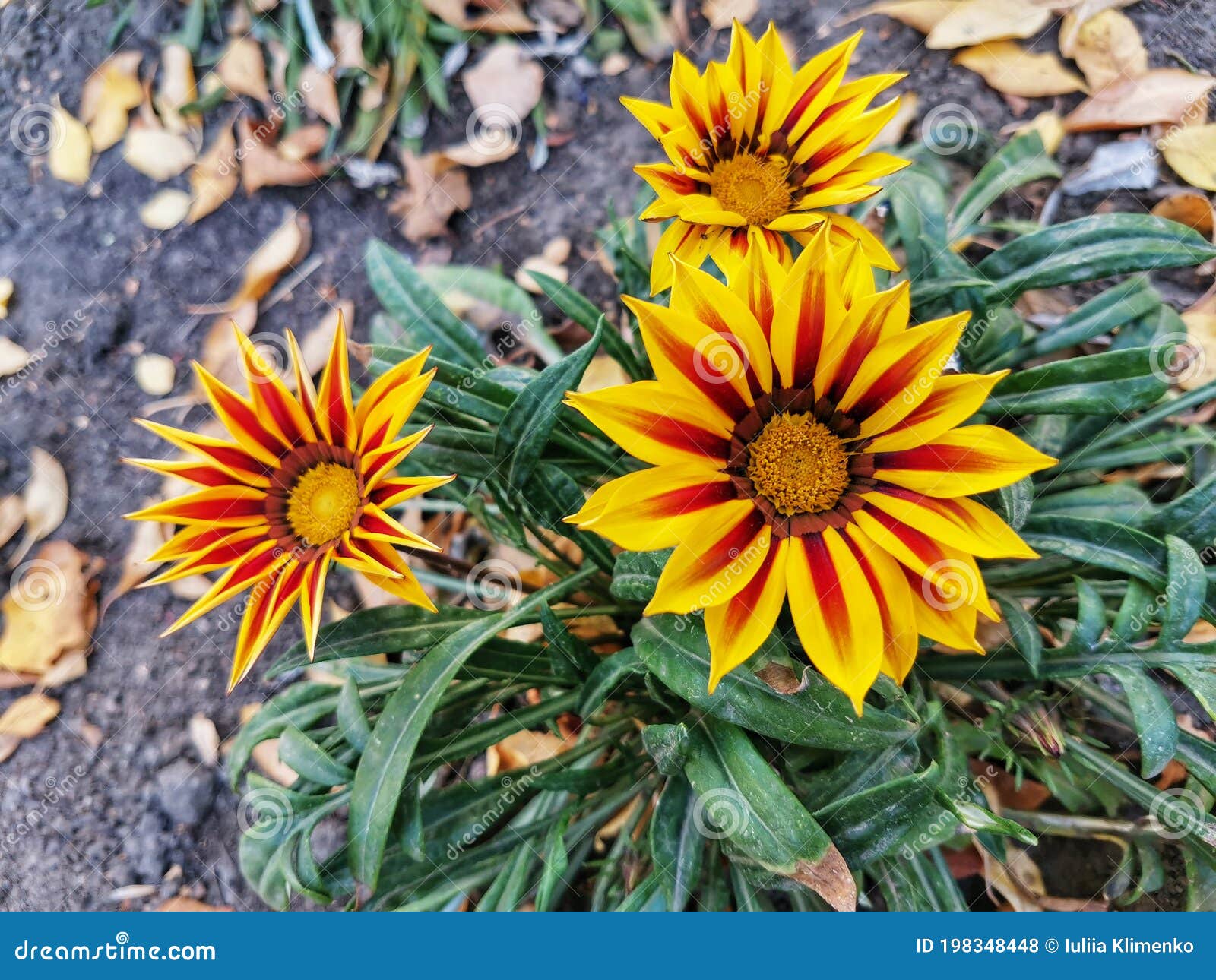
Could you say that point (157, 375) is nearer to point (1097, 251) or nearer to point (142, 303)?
point (142, 303)

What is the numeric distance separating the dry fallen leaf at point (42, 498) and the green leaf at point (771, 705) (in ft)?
4.79

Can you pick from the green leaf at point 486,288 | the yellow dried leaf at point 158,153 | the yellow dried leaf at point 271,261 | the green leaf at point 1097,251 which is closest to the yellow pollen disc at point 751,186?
the green leaf at point 1097,251

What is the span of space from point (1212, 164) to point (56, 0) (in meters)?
2.63

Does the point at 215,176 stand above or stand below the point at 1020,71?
below

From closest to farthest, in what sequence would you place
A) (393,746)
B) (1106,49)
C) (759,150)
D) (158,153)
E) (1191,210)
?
1. (393,746)
2. (759,150)
3. (1191,210)
4. (1106,49)
5. (158,153)

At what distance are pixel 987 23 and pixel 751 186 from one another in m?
1.00

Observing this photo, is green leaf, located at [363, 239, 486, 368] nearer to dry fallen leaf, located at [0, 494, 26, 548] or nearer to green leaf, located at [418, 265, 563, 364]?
green leaf, located at [418, 265, 563, 364]

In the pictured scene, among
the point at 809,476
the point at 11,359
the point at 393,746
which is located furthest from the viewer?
the point at 11,359

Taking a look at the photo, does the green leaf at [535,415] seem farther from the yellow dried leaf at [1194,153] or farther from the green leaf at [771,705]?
Answer: the yellow dried leaf at [1194,153]

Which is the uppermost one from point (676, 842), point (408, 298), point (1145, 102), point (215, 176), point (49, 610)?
point (1145, 102)

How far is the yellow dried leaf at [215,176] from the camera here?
6.53 feet

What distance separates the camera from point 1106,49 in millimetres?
1700

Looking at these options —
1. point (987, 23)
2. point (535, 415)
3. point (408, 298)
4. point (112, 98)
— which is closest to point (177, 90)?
point (112, 98)

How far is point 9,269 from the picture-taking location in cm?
200
